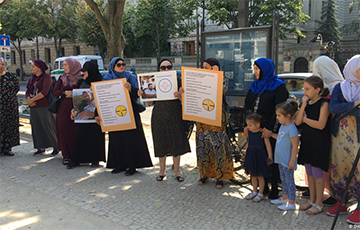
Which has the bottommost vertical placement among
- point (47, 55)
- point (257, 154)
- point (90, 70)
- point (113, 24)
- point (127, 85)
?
point (257, 154)

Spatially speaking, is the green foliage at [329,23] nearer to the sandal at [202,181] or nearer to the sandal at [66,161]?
the sandal at [202,181]

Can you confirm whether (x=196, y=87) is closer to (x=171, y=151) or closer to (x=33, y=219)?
(x=171, y=151)

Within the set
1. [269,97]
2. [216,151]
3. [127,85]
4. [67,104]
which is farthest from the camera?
[67,104]

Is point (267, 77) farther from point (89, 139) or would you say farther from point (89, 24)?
point (89, 24)

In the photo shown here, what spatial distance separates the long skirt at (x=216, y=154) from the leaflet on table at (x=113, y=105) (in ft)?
4.14

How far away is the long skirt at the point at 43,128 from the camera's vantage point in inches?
277

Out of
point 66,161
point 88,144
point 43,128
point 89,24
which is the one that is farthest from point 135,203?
point 89,24

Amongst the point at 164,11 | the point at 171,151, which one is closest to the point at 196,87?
the point at 171,151

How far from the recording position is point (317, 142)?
156 inches

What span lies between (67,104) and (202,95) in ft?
9.49

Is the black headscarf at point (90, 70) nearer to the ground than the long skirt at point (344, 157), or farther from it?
farther from it

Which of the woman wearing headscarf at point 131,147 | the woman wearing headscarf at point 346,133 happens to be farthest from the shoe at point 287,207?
the woman wearing headscarf at point 131,147

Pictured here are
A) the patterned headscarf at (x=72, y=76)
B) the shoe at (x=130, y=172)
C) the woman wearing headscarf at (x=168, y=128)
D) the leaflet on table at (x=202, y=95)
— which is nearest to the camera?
the leaflet on table at (x=202, y=95)

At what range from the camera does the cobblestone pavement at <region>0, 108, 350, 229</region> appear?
12.6ft
